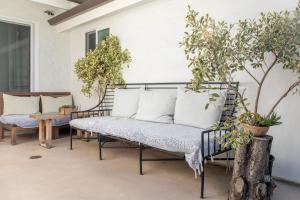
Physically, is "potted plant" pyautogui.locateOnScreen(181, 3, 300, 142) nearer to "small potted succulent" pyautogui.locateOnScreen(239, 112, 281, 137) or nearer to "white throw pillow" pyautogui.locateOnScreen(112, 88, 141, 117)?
"small potted succulent" pyautogui.locateOnScreen(239, 112, 281, 137)

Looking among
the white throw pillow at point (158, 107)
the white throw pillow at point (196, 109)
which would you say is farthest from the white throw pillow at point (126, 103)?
the white throw pillow at point (196, 109)

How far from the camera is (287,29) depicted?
205 cm

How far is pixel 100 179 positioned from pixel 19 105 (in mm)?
2697

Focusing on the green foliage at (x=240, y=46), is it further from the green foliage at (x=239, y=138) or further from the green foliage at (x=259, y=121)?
the green foliage at (x=239, y=138)

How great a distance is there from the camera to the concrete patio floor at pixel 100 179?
219cm

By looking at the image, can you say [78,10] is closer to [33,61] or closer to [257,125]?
[33,61]

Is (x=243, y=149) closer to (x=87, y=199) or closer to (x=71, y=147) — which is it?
(x=87, y=199)

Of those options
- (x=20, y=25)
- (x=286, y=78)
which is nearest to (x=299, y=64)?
(x=286, y=78)

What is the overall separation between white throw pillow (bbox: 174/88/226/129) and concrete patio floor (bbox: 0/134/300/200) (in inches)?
22.6

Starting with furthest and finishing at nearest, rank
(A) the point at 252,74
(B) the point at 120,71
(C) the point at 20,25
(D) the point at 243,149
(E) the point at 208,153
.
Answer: (C) the point at 20,25
(B) the point at 120,71
(A) the point at 252,74
(E) the point at 208,153
(D) the point at 243,149

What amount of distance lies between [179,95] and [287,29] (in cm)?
131

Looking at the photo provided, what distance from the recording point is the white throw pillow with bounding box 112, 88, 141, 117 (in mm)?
3615

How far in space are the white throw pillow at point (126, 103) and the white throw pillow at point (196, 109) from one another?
0.84 metres

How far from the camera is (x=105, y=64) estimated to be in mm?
4387
